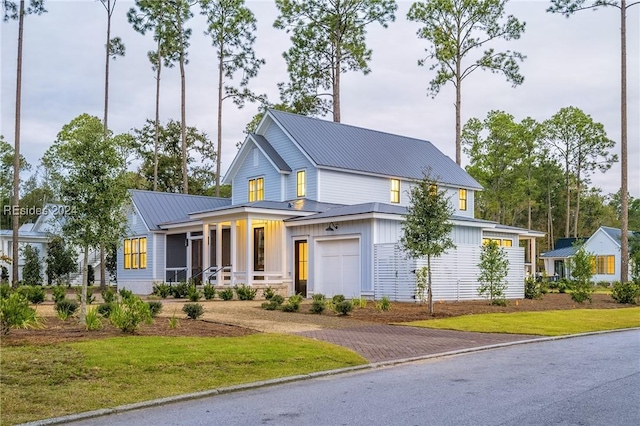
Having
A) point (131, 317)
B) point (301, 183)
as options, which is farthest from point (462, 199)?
point (131, 317)

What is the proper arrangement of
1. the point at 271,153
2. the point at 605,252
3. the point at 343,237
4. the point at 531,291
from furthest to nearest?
the point at 605,252 → the point at 271,153 → the point at 531,291 → the point at 343,237

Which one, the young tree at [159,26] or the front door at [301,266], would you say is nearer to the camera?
the front door at [301,266]

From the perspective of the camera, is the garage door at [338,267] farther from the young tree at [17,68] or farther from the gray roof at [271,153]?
the young tree at [17,68]

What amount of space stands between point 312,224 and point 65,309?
13.1 meters

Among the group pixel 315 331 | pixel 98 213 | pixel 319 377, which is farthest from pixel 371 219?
pixel 319 377

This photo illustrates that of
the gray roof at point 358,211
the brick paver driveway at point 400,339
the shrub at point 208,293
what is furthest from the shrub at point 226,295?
the brick paver driveway at point 400,339

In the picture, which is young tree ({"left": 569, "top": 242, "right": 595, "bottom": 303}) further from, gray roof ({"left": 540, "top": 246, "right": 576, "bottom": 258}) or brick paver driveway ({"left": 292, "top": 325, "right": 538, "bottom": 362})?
gray roof ({"left": 540, "top": 246, "right": 576, "bottom": 258})

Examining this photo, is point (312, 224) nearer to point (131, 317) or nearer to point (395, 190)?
point (395, 190)

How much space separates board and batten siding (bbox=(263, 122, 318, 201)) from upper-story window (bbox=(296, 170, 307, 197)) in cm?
15

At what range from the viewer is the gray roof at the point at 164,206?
35.5 meters

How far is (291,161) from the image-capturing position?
3272 cm

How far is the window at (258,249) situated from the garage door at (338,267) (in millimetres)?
3480

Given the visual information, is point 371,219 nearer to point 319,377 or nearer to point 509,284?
point 509,284

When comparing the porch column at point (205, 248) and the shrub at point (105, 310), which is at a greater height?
the porch column at point (205, 248)
